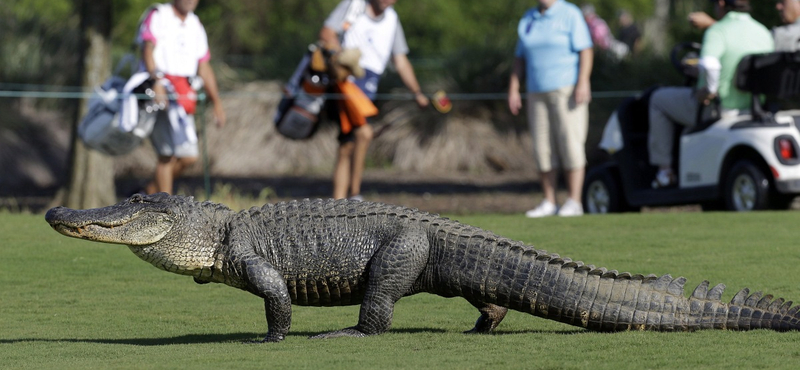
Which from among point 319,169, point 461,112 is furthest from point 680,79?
point 319,169

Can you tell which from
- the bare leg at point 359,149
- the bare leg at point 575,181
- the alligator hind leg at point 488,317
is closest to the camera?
the alligator hind leg at point 488,317

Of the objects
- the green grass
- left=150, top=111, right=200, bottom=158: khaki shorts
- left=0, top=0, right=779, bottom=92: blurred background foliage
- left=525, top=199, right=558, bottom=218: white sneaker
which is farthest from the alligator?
left=0, top=0, right=779, bottom=92: blurred background foliage

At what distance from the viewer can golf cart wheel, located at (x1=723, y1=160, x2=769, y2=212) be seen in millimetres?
10133

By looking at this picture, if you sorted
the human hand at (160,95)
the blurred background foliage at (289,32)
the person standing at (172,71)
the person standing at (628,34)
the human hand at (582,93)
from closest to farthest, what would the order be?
the human hand at (160,95), the person standing at (172,71), the human hand at (582,93), the blurred background foliage at (289,32), the person standing at (628,34)

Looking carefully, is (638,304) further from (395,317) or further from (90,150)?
(90,150)

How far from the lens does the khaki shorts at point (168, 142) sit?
10.4m

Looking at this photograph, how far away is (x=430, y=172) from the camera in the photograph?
1808 centimetres

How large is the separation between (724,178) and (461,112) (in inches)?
Answer: 340

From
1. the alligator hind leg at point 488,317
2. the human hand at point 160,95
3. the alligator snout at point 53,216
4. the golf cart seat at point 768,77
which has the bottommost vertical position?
the alligator hind leg at point 488,317

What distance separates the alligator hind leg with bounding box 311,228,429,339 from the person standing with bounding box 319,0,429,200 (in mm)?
5428

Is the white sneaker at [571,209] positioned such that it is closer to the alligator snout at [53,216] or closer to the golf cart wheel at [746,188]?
the golf cart wheel at [746,188]

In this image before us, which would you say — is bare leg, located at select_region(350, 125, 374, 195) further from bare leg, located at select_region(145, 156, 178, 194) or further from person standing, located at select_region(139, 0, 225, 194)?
bare leg, located at select_region(145, 156, 178, 194)

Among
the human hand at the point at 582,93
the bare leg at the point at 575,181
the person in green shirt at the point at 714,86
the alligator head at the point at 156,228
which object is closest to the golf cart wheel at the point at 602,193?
the person in green shirt at the point at 714,86

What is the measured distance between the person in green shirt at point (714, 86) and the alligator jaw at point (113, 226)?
5.81m
